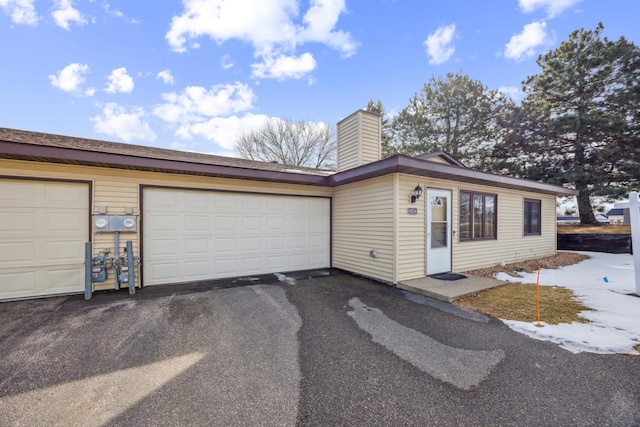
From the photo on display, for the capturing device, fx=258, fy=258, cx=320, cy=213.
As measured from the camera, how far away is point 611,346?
288cm

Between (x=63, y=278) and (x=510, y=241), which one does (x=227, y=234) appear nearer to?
(x=63, y=278)

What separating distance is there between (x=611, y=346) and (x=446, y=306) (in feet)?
5.97

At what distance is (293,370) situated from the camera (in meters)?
2.51

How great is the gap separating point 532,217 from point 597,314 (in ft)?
19.9

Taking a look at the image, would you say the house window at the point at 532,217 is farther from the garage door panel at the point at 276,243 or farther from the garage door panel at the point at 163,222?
the garage door panel at the point at 163,222

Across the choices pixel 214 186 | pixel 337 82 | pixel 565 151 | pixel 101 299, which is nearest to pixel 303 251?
pixel 214 186

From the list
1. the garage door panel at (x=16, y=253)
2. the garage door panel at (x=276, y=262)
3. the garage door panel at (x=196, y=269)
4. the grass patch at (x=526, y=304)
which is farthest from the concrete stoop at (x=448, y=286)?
the garage door panel at (x=16, y=253)

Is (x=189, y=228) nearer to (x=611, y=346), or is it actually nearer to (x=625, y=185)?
(x=611, y=346)

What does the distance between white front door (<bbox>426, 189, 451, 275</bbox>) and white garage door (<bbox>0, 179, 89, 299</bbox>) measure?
711cm

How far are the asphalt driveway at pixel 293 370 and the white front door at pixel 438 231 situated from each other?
7.20ft

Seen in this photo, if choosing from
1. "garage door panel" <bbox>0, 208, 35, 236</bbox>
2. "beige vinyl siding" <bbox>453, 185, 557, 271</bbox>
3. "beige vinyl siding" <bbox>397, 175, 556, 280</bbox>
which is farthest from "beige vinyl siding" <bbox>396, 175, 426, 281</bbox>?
"garage door panel" <bbox>0, 208, 35, 236</bbox>

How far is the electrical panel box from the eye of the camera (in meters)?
4.88

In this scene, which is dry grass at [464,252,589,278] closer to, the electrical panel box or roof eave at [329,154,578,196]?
roof eave at [329,154,578,196]

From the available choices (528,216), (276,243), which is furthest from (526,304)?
(528,216)
